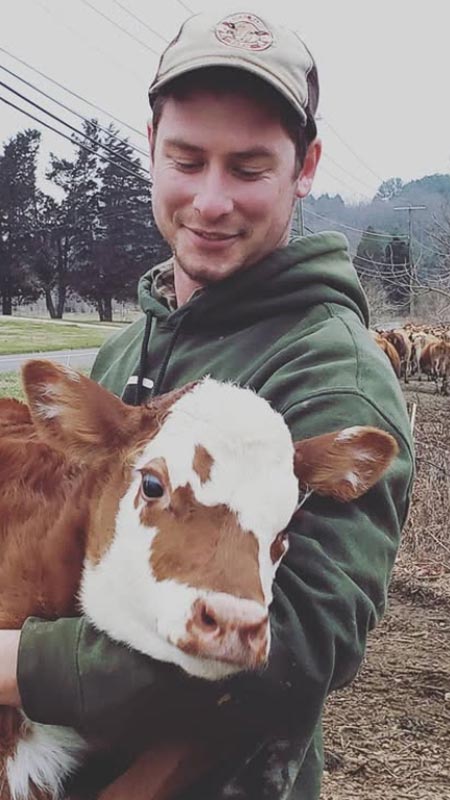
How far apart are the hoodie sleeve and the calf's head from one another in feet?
0.18

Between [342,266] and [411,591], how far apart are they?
25.0ft

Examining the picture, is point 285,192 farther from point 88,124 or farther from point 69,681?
point 88,124

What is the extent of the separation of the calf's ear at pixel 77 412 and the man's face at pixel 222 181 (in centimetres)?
50

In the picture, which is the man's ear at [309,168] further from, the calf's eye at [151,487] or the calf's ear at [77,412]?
the calf's eye at [151,487]

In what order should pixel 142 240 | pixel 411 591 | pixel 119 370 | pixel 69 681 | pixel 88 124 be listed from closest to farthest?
pixel 69 681, pixel 119 370, pixel 411 591, pixel 88 124, pixel 142 240

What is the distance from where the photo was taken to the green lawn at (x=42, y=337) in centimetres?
1597

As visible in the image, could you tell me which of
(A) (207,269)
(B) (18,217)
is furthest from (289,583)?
(B) (18,217)

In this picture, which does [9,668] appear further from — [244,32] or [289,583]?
[244,32]

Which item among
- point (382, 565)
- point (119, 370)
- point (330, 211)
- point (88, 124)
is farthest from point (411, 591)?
point (330, 211)

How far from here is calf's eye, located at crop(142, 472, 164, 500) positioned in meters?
1.85

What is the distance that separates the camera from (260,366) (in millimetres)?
2225

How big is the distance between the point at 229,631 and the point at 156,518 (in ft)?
1.13

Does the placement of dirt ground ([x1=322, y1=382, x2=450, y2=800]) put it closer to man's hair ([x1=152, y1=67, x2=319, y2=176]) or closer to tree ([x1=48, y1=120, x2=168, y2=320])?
man's hair ([x1=152, y1=67, x2=319, y2=176])

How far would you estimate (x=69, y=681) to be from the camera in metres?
1.80
